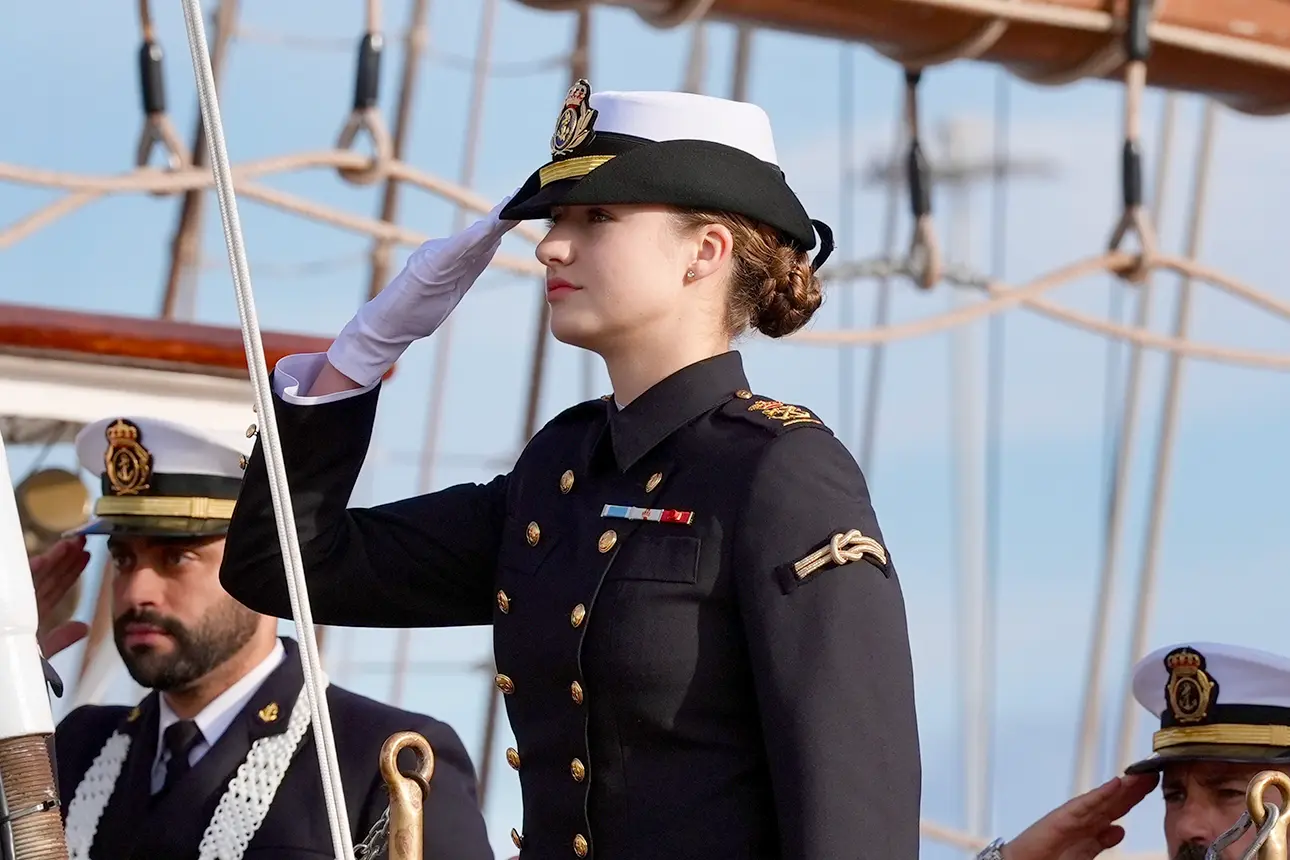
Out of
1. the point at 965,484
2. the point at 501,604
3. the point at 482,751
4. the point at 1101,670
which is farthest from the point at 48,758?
the point at 965,484

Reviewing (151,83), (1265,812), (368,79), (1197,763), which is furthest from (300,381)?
(151,83)

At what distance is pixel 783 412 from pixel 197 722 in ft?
4.95

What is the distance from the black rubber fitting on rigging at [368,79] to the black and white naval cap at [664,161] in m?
2.34

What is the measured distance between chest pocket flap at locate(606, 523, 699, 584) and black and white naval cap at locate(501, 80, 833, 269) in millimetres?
317

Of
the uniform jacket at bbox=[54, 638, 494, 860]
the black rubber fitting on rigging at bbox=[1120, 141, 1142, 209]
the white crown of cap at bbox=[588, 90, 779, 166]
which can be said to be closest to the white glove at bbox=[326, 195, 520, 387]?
the white crown of cap at bbox=[588, 90, 779, 166]

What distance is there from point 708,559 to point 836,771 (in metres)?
0.24

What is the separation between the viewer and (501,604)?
2.28 metres

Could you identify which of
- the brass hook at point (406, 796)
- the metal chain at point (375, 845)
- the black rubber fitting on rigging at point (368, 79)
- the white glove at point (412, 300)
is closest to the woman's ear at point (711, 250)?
the white glove at point (412, 300)

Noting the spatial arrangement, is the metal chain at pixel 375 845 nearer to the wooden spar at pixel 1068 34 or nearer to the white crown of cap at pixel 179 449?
the white crown of cap at pixel 179 449

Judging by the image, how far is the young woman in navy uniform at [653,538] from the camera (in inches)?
80.1

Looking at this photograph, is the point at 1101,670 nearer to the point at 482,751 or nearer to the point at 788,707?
the point at 482,751

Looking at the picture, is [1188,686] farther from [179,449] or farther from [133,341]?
[133,341]

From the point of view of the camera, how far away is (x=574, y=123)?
2314mm

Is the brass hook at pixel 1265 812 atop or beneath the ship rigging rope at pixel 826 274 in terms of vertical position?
beneath
